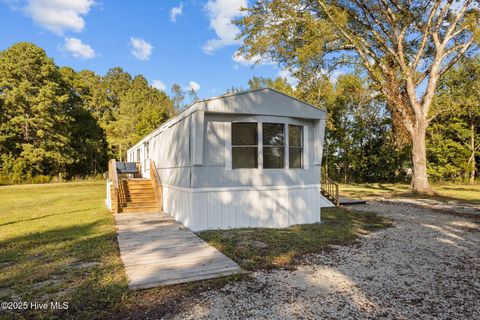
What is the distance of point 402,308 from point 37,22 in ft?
73.8

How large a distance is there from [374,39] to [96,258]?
1704cm

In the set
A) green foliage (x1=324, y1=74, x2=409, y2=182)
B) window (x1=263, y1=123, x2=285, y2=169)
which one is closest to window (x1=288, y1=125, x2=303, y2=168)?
window (x1=263, y1=123, x2=285, y2=169)

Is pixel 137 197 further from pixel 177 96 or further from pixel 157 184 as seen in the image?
pixel 177 96

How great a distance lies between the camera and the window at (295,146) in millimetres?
7899

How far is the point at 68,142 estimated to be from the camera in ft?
94.9

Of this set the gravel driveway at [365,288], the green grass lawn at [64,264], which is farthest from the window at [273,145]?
the green grass lawn at [64,264]

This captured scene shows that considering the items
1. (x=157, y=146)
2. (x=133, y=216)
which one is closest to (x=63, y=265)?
(x=133, y=216)

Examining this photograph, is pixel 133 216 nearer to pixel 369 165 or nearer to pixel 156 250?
pixel 156 250

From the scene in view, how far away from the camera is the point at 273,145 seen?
765 cm

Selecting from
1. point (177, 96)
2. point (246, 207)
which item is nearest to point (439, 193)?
point (246, 207)

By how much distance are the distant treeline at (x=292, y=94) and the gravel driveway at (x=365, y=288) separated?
40.8 ft

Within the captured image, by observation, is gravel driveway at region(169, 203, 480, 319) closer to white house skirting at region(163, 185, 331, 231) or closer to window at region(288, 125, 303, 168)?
white house skirting at region(163, 185, 331, 231)

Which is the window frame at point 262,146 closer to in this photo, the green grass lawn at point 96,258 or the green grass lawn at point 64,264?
the green grass lawn at point 96,258

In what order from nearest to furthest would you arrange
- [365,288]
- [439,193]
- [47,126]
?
[365,288], [439,193], [47,126]
